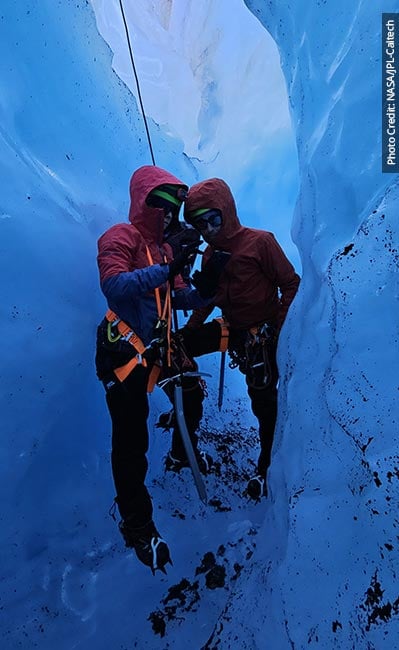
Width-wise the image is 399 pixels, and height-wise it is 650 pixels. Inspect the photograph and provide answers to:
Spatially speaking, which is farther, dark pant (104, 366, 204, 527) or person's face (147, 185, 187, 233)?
person's face (147, 185, 187, 233)

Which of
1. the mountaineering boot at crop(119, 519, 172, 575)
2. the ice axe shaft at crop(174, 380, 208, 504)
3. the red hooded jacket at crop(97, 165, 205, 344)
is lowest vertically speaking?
the mountaineering boot at crop(119, 519, 172, 575)

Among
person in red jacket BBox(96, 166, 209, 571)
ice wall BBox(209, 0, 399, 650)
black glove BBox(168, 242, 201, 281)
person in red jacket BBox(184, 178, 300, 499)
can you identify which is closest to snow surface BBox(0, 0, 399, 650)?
ice wall BBox(209, 0, 399, 650)

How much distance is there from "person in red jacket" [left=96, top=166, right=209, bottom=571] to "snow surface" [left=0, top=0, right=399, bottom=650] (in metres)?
0.48

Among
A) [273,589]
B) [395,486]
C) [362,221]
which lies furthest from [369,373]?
[273,589]

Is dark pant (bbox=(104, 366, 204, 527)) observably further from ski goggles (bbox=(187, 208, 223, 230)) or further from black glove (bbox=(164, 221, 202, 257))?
ski goggles (bbox=(187, 208, 223, 230))

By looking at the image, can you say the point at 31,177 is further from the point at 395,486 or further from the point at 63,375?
the point at 395,486

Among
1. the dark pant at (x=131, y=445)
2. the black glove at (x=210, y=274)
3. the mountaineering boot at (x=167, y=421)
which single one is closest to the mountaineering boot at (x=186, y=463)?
the mountaineering boot at (x=167, y=421)

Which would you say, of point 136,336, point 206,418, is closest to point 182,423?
point 136,336

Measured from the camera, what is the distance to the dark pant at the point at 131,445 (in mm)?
2277

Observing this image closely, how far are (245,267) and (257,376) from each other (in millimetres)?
624

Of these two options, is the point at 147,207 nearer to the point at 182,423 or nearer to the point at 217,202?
the point at 217,202

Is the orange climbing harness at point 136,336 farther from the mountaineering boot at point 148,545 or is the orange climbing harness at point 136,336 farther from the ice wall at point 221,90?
the ice wall at point 221,90

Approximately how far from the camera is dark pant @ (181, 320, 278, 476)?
291cm

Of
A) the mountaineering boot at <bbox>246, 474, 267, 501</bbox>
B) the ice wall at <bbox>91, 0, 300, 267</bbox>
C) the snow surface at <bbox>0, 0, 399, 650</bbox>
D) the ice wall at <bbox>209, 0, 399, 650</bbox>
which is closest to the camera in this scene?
the ice wall at <bbox>209, 0, 399, 650</bbox>
